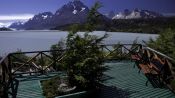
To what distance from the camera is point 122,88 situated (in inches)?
371

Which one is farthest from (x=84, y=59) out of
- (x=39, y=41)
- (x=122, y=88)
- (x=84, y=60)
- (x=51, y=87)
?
(x=39, y=41)

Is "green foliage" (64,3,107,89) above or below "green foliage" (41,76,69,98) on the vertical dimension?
above

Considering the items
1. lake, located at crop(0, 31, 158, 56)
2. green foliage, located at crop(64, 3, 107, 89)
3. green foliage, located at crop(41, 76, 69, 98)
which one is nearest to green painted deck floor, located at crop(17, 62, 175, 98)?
green foliage, located at crop(41, 76, 69, 98)

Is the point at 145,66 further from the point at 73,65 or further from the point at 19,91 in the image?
the point at 19,91

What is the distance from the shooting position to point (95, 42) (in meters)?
9.70

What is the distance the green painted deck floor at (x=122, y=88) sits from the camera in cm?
875

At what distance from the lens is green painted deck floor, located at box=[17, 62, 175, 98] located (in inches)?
344

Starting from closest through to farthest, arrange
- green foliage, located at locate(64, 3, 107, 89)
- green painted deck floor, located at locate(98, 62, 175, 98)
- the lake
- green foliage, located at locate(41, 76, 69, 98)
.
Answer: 1. green foliage, located at locate(41, 76, 69, 98)
2. green painted deck floor, located at locate(98, 62, 175, 98)
3. green foliage, located at locate(64, 3, 107, 89)
4. the lake

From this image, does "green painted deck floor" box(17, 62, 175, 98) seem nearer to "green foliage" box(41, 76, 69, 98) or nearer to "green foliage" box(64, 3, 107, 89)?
"green foliage" box(41, 76, 69, 98)

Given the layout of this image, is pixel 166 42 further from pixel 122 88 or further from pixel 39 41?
pixel 39 41

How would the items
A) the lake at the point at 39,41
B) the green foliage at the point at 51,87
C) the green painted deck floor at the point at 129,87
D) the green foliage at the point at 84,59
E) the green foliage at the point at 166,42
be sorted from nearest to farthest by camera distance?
the green foliage at the point at 51,87, the green painted deck floor at the point at 129,87, the green foliage at the point at 84,59, the green foliage at the point at 166,42, the lake at the point at 39,41

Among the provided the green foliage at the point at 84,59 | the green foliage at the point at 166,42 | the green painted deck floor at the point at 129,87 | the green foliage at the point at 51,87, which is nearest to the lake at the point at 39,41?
the green foliage at the point at 166,42

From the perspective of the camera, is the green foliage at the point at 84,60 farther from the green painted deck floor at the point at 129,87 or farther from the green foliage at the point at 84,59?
the green painted deck floor at the point at 129,87

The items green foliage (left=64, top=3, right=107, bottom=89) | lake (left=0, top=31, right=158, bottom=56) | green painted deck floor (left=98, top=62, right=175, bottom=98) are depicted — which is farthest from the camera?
lake (left=0, top=31, right=158, bottom=56)
